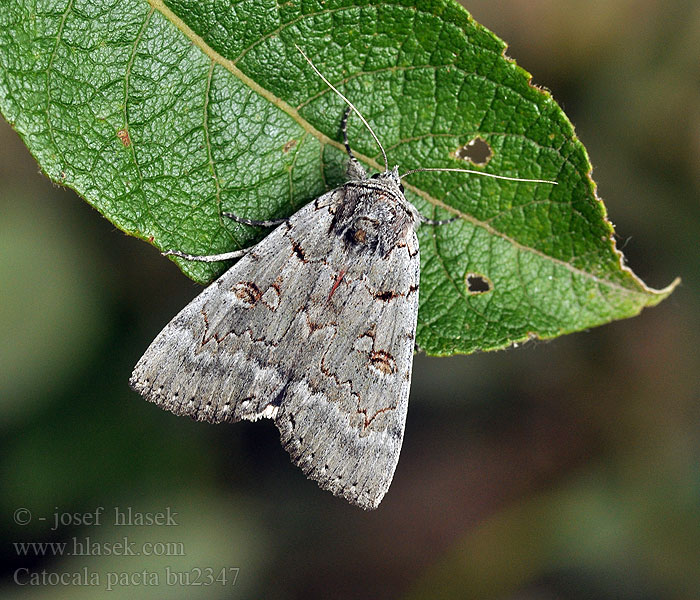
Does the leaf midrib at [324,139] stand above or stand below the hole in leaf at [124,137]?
above

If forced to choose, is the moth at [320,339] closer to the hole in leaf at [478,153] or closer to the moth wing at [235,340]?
the moth wing at [235,340]

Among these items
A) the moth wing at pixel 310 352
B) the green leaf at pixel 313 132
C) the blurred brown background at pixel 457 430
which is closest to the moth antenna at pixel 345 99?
the green leaf at pixel 313 132

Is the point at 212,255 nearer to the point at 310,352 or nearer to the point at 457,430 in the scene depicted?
the point at 310,352

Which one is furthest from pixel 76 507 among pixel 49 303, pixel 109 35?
pixel 109 35
